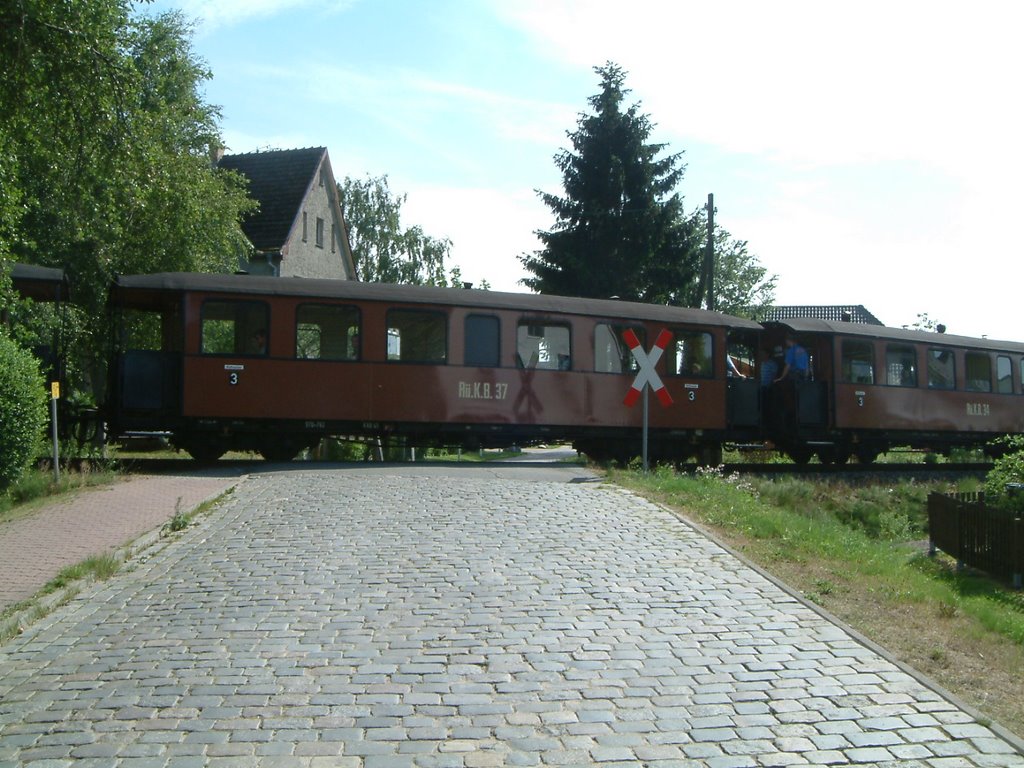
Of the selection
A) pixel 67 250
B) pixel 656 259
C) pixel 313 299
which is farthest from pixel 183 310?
pixel 656 259

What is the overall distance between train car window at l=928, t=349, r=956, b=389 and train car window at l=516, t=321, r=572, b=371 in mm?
9433

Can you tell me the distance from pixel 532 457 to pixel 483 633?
2417 cm

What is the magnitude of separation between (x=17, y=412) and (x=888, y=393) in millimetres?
17132

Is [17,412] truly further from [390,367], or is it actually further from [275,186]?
[275,186]

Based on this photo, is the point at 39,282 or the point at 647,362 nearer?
the point at 647,362

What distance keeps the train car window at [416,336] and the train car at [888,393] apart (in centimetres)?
770

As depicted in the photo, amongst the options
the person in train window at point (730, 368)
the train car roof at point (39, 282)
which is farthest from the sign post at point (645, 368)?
the train car roof at point (39, 282)

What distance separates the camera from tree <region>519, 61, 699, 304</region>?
120 ft

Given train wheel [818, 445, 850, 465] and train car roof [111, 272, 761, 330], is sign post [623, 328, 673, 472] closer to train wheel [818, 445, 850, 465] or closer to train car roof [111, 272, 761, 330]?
train car roof [111, 272, 761, 330]

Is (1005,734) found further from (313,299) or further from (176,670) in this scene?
(313,299)

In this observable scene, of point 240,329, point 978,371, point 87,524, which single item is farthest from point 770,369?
point 87,524

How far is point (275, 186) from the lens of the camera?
4041 centimetres

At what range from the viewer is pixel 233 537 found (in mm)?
10320

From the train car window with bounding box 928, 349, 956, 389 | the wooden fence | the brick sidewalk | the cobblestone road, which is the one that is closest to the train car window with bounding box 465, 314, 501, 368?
the brick sidewalk
